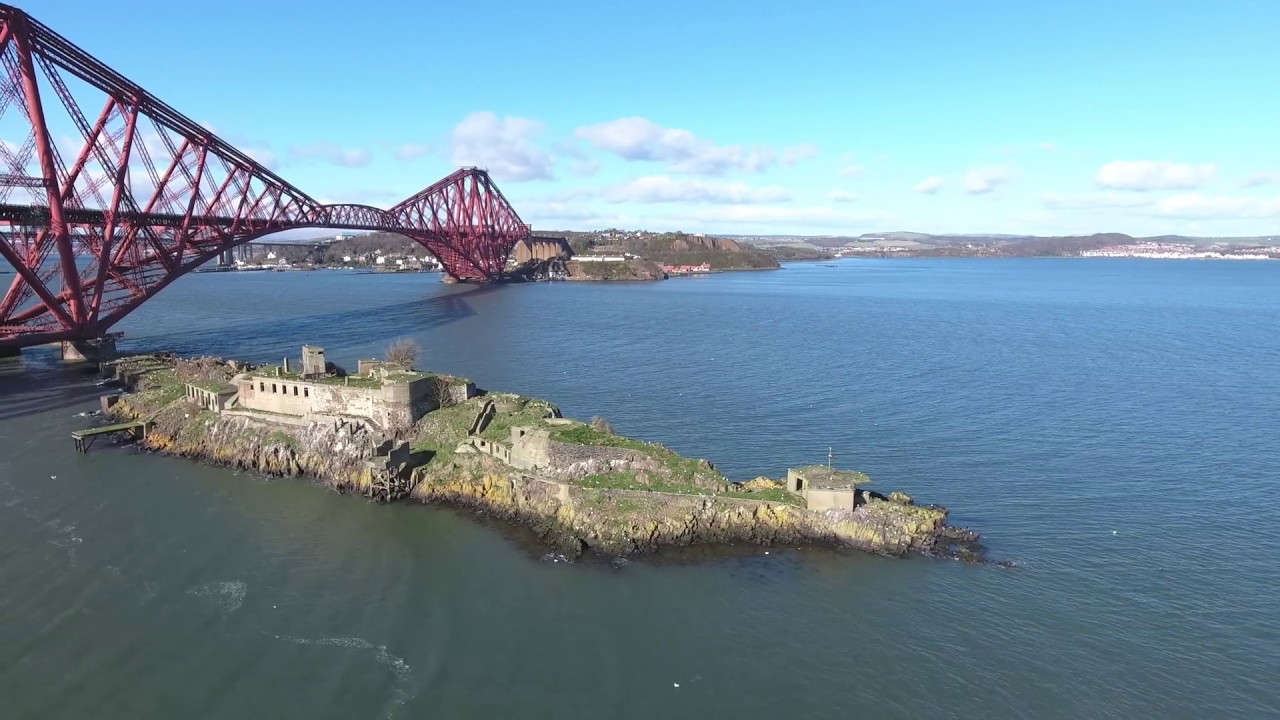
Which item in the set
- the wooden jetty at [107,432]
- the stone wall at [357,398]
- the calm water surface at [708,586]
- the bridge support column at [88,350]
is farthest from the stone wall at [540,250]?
the stone wall at [357,398]

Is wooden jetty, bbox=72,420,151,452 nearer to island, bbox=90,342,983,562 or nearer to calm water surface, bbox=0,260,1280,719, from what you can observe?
island, bbox=90,342,983,562

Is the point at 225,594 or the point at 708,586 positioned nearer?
the point at 225,594

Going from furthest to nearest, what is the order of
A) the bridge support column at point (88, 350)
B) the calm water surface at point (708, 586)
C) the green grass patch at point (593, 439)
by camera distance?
1. the bridge support column at point (88, 350)
2. the green grass patch at point (593, 439)
3. the calm water surface at point (708, 586)

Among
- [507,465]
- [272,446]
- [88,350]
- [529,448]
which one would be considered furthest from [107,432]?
[529,448]

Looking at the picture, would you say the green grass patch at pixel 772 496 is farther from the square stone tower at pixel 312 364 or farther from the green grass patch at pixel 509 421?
the square stone tower at pixel 312 364

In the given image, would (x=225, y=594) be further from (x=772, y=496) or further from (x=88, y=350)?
(x=88, y=350)

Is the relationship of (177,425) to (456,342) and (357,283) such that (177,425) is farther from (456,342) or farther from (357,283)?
(357,283)

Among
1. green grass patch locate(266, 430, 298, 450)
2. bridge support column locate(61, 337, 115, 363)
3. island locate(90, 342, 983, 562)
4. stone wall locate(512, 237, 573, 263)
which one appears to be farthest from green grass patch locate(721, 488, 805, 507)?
stone wall locate(512, 237, 573, 263)

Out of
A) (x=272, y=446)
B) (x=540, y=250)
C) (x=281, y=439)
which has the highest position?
(x=540, y=250)
